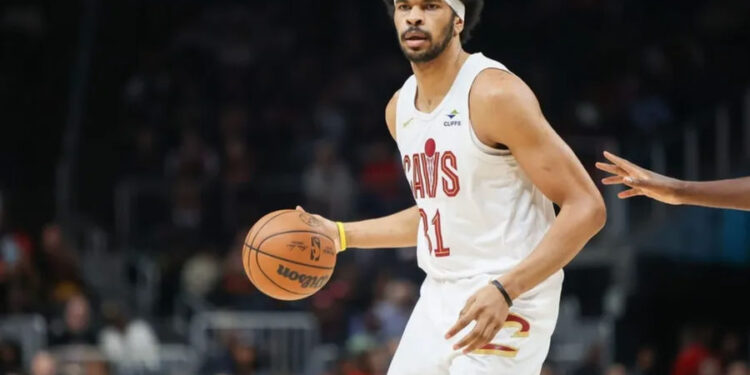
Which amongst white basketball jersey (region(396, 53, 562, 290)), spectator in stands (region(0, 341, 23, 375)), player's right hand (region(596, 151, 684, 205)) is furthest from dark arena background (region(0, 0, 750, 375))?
player's right hand (region(596, 151, 684, 205))

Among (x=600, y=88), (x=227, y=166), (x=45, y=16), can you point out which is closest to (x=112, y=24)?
(x=45, y=16)

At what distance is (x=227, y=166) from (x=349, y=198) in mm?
1782

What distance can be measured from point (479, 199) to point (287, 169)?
10548 millimetres

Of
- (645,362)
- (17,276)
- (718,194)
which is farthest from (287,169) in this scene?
(718,194)

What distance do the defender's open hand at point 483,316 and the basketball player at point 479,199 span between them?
0.07 metres

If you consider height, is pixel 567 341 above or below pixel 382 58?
below

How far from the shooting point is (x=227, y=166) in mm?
15734

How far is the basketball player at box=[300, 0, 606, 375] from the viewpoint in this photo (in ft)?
16.3

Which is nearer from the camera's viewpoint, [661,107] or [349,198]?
[349,198]

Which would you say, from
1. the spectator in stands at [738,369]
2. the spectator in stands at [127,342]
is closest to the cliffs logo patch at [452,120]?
the spectator in stands at [738,369]

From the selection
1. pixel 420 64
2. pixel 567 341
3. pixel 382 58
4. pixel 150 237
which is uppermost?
pixel 382 58

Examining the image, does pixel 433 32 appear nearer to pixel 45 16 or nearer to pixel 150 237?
pixel 150 237

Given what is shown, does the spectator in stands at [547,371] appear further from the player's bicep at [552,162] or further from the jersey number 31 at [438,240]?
the player's bicep at [552,162]

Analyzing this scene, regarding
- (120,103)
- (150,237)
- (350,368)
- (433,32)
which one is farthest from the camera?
(120,103)
